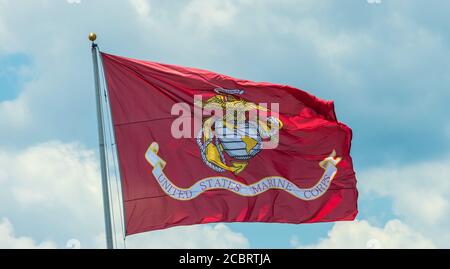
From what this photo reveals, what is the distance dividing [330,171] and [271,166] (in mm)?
2074

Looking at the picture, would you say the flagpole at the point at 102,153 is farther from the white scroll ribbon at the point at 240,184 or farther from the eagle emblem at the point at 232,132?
the eagle emblem at the point at 232,132

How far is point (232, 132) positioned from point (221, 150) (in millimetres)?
790

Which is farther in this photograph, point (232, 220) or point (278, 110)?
point (278, 110)

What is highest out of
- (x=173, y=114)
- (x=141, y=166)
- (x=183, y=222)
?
(x=173, y=114)

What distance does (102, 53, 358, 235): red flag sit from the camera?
25.5m

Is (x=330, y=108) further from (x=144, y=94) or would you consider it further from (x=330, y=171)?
(x=144, y=94)

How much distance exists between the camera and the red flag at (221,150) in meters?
25.5

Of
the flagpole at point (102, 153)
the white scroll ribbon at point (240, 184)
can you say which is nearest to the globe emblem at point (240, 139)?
the white scroll ribbon at point (240, 184)

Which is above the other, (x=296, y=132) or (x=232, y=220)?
(x=296, y=132)

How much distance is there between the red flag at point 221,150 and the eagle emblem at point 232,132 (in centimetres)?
3

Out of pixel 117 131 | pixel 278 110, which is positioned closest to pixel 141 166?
pixel 117 131

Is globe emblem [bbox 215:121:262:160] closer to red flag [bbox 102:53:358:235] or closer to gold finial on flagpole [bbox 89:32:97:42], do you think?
red flag [bbox 102:53:358:235]

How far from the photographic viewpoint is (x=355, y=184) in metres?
27.9

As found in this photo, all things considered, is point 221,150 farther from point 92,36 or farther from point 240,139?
point 92,36
